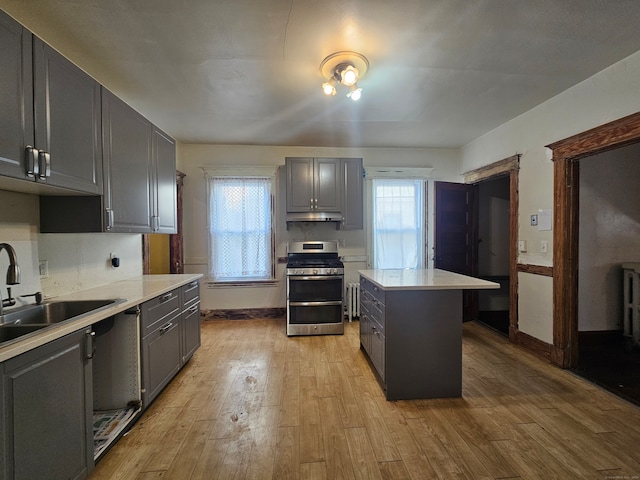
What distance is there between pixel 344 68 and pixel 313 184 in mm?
1921

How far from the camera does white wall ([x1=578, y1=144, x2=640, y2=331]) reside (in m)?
3.14

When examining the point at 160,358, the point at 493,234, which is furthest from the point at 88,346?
the point at 493,234

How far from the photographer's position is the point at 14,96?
52.6 inches

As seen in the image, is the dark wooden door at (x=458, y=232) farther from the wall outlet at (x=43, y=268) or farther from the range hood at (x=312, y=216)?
the wall outlet at (x=43, y=268)

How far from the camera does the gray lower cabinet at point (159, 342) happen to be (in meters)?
1.97

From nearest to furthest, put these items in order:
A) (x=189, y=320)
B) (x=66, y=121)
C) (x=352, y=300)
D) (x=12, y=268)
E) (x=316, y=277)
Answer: (x=12, y=268) → (x=66, y=121) → (x=189, y=320) → (x=316, y=277) → (x=352, y=300)

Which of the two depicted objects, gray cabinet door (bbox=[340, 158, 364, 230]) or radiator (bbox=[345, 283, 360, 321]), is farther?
radiator (bbox=[345, 283, 360, 321])

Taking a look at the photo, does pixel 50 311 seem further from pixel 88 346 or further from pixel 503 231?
pixel 503 231

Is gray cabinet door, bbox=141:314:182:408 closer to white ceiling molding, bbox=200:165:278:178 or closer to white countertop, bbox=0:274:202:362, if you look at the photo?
white countertop, bbox=0:274:202:362

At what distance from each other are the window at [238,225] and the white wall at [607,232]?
391 centimetres

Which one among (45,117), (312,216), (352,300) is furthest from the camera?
(352,300)

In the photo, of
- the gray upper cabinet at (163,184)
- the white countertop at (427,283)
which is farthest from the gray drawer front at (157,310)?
the white countertop at (427,283)

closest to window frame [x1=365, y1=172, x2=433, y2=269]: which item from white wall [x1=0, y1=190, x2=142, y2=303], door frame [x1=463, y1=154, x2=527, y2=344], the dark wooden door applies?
the dark wooden door

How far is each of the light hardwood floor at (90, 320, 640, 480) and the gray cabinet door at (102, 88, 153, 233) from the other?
4.78 feet
